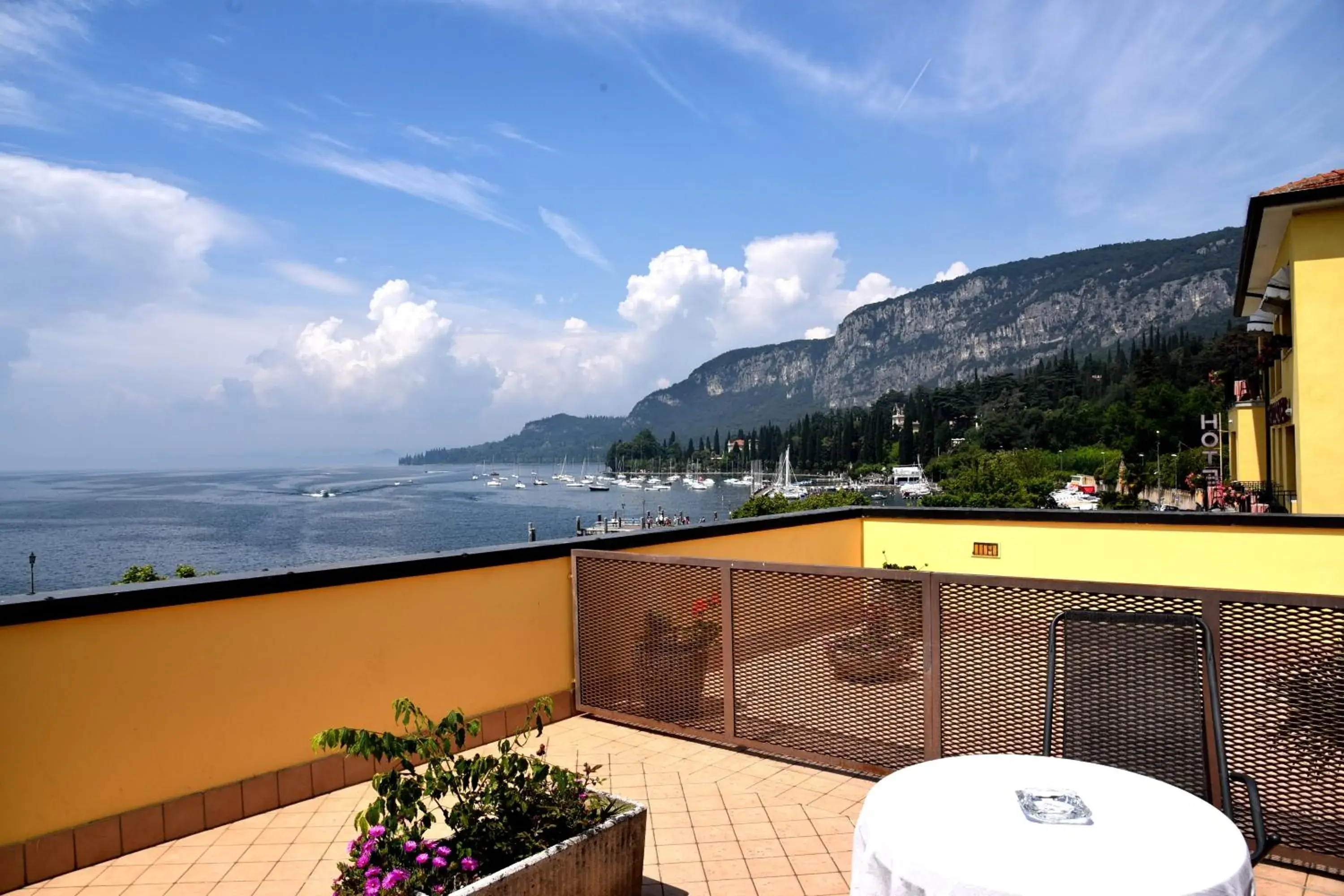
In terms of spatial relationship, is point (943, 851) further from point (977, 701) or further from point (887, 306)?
point (887, 306)

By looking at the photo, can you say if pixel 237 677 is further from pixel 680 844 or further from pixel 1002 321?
pixel 1002 321

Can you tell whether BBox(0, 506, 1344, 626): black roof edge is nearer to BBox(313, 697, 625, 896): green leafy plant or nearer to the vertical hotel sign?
BBox(313, 697, 625, 896): green leafy plant

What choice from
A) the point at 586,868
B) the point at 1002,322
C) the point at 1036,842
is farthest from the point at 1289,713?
the point at 1002,322

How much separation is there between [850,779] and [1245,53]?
54.3 ft

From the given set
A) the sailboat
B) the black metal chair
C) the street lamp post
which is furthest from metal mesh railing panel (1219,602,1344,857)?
the sailboat

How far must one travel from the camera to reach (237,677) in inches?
145

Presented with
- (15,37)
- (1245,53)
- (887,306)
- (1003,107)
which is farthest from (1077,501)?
(887,306)

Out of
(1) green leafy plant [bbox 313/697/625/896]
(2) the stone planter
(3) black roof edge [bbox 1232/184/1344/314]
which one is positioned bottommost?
(2) the stone planter

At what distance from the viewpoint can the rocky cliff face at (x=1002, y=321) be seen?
117 m

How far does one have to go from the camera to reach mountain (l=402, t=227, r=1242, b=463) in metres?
117

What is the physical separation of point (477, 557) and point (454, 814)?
7.81 ft

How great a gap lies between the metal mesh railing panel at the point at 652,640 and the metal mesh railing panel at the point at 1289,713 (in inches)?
91.8

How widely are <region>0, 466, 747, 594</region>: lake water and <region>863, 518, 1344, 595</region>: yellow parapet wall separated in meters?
12.7

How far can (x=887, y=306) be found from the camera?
169m
